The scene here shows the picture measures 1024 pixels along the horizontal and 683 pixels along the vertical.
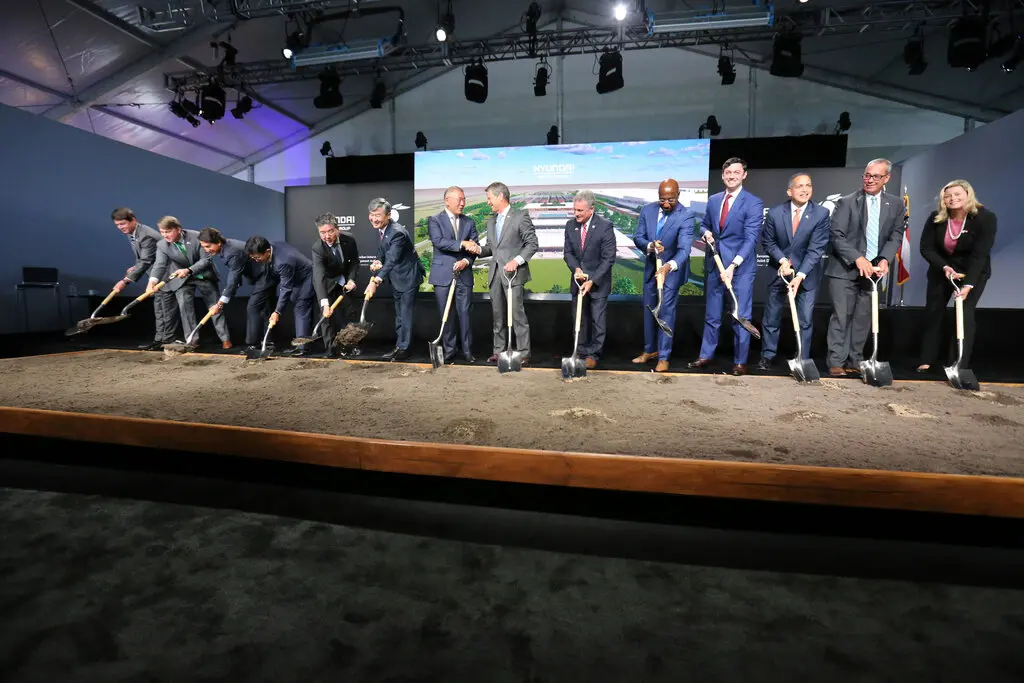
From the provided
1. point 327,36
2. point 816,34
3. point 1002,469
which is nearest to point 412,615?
point 1002,469

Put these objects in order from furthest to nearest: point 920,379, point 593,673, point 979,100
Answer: point 979,100 → point 920,379 → point 593,673

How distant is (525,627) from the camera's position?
130 centimetres

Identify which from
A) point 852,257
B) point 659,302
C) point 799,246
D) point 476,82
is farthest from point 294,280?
point 476,82

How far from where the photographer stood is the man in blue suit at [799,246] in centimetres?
351

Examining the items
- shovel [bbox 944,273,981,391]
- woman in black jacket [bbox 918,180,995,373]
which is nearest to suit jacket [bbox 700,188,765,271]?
woman in black jacket [bbox 918,180,995,373]

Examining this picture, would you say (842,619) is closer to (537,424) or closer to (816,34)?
(537,424)

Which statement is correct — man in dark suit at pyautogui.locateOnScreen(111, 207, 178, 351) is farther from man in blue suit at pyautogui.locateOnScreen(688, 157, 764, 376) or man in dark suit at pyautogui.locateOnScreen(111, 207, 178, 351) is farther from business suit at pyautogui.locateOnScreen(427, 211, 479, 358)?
man in blue suit at pyautogui.locateOnScreen(688, 157, 764, 376)

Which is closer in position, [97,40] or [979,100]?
[97,40]

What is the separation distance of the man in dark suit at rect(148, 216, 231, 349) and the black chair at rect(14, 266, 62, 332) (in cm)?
350

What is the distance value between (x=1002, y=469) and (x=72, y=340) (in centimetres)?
878

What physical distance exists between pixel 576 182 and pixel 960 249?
5.96 m

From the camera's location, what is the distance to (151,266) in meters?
5.27

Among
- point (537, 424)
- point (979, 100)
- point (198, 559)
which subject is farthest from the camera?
point (979, 100)

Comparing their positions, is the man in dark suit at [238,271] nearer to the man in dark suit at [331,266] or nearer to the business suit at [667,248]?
the man in dark suit at [331,266]
